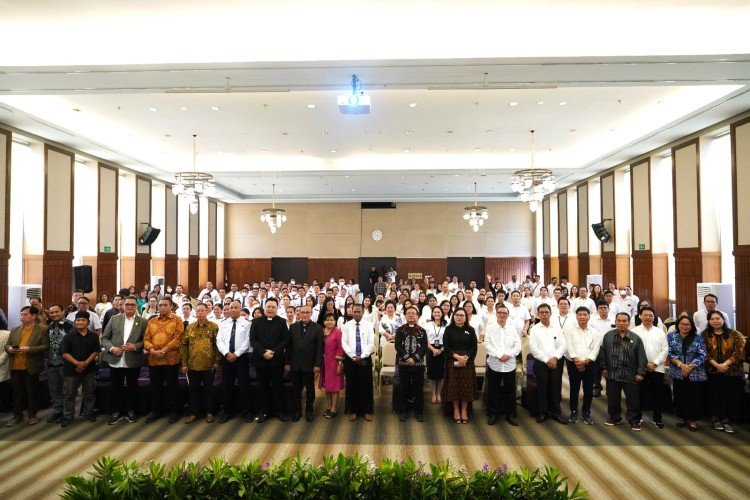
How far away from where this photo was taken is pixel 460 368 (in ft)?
18.4

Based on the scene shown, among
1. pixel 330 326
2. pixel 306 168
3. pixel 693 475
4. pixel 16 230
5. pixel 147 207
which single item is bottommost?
pixel 693 475

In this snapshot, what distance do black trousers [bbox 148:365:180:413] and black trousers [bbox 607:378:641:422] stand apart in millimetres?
5715

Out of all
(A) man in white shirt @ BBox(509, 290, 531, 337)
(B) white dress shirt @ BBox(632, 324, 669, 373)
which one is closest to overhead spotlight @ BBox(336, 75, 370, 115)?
(A) man in white shirt @ BBox(509, 290, 531, 337)

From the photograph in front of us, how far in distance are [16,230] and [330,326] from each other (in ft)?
25.7

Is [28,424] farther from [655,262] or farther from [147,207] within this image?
[655,262]

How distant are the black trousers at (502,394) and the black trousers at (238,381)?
3.23m

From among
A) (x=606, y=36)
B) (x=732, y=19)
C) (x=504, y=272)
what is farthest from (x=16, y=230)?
(x=504, y=272)

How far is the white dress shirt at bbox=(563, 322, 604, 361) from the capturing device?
568cm

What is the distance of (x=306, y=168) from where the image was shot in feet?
45.0

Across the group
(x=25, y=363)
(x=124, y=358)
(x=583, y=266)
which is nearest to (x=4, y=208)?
(x=25, y=363)

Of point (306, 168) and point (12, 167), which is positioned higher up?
point (306, 168)

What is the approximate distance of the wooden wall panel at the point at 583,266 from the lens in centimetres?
1425

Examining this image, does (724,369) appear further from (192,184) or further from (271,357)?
(192,184)

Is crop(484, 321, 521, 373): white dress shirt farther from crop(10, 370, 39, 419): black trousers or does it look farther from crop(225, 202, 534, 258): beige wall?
crop(225, 202, 534, 258): beige wall
